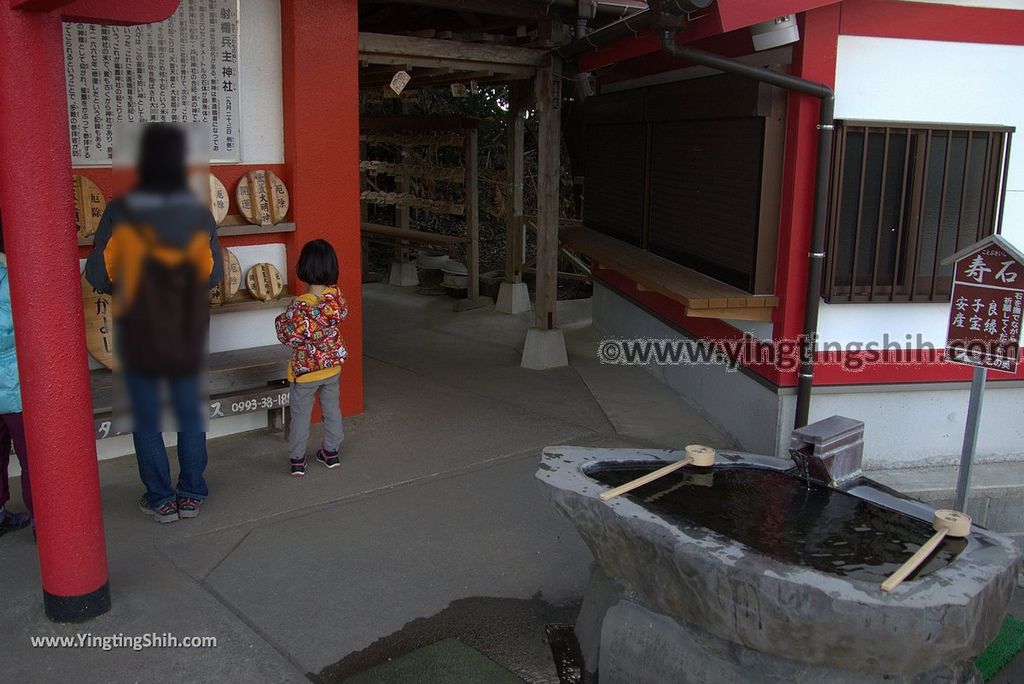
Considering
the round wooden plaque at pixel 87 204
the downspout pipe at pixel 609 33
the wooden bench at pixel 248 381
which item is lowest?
the wooden bench at pixel 248 381

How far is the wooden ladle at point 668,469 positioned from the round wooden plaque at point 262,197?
3340mm

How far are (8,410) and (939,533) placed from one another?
4.14 meters

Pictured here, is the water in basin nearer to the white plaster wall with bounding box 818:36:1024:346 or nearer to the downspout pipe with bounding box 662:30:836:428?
the downspout pipe with bounding box 662:30:836:428

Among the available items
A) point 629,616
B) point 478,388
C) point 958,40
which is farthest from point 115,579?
point 958,40

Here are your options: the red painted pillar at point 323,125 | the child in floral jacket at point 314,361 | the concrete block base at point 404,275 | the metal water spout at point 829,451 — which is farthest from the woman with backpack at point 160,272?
the concrete block base at point 404,275

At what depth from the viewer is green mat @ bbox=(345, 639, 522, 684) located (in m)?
3.67

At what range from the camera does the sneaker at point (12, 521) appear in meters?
4.73

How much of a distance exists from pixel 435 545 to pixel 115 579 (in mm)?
1606

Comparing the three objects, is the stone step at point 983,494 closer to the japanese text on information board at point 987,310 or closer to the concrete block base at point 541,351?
the japanese text on information board at point 987,310

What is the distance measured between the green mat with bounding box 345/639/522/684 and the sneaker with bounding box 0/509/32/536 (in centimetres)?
231

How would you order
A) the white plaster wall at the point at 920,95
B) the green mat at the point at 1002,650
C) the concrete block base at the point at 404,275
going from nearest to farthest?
1. the green mat at the point at 1002,650
2. the white plaster wall at the point at 920,95
3. the concrete block base at the point at 404,275

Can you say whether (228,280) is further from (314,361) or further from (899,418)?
(899,418)

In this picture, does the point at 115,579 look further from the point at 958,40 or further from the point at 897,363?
the point at 958,40

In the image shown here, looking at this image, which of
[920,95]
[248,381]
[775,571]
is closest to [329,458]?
[248,381]
